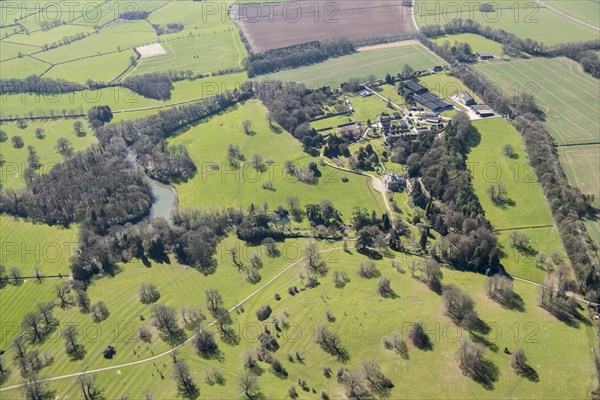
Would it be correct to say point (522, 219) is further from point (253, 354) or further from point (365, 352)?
point (253, 354)

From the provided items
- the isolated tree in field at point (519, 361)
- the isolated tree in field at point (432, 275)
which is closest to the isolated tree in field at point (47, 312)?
the isolated tree in field at point (432, 275)

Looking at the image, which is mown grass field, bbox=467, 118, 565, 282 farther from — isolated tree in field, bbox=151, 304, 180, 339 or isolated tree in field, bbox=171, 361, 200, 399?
isolated tree in field, bbox=151, 304, 180, 339

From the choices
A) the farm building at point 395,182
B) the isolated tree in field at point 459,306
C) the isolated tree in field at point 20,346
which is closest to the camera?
the isolated tree in field at point 459,306

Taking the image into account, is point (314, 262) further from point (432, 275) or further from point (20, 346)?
point (20, 346)

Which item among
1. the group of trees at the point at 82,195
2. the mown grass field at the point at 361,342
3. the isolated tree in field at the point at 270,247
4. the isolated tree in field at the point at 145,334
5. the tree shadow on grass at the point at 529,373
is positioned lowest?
the tree shadow on grass at the point at 529,373

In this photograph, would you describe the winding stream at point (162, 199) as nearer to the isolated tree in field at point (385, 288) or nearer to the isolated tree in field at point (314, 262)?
the isolated tree in field at point (314, 262)

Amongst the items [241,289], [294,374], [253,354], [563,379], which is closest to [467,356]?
[563,379]

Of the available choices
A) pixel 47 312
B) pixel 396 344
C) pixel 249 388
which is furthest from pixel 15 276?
pixel 396 344
